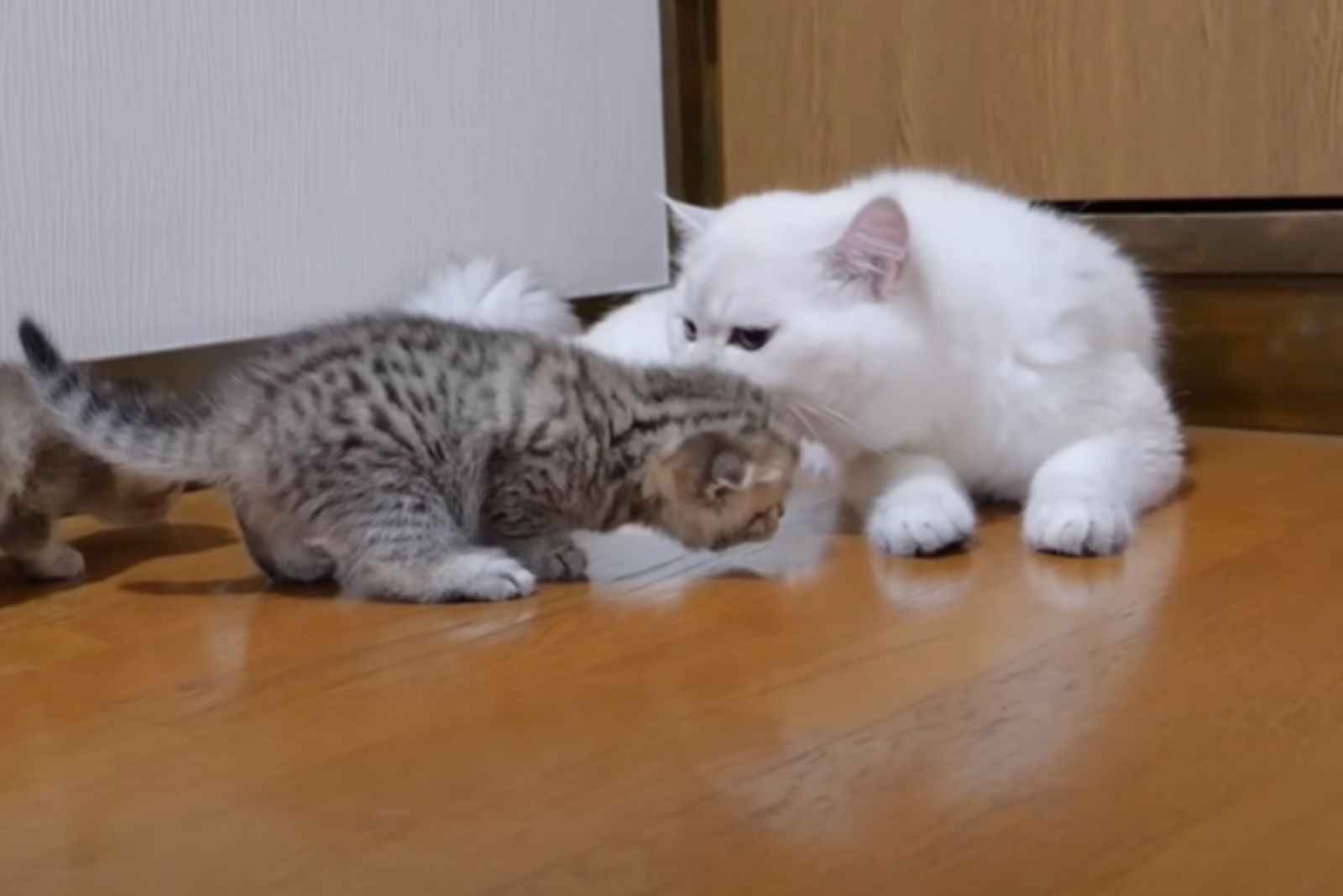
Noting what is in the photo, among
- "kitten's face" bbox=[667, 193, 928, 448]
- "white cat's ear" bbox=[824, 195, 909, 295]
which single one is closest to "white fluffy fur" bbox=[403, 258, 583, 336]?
"kitten's face" bbox=[667, 193, 928, 448]

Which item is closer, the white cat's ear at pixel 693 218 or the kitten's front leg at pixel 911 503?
the kitten's front leg at pixel 911 503

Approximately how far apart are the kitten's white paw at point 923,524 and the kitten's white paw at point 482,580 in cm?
41

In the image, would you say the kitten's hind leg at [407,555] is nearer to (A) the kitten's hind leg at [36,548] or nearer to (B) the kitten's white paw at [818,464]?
(A) the kitten's hind leg at [36,548]

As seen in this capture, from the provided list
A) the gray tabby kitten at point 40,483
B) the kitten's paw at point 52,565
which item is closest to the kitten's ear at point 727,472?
the gray tabby kitten at point 40,483

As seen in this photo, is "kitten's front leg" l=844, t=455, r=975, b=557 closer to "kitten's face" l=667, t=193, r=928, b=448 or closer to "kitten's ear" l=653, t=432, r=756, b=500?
Answer: "kitten's face" l=667, t=193, r=928, b=448

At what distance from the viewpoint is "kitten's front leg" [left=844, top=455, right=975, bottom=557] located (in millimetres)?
1754

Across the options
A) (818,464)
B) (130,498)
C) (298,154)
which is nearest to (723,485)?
(818,464)

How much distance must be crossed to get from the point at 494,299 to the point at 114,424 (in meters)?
0.72

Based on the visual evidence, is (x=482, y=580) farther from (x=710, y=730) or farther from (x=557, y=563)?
(x=710, y=730)

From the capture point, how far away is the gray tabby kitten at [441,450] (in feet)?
5.18

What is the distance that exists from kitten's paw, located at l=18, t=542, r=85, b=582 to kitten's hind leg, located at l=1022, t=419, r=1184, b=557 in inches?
40.0

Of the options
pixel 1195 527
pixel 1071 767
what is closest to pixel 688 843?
pixel 1071 767

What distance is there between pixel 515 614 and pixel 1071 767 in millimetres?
613

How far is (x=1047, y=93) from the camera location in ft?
7.88
